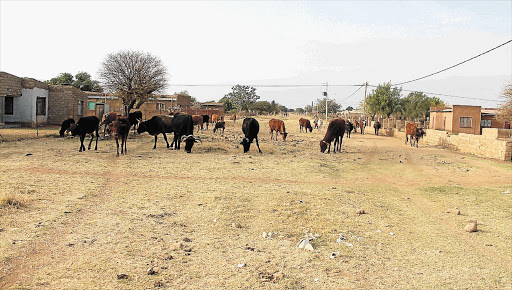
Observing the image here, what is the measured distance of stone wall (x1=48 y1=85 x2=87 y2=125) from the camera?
36094 mm

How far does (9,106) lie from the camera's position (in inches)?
1233

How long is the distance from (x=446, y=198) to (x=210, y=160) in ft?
31.6

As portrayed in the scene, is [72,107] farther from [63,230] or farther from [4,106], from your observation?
[63,230]

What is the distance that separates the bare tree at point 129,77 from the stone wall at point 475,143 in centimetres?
2471

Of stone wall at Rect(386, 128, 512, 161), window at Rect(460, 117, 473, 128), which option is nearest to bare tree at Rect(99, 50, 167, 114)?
stone wall at Rect(386, 128, 512, 161)

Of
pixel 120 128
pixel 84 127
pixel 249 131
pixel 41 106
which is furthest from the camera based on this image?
pixel 41 106

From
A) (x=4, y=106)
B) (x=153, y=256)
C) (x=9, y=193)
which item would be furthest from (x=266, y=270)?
(x=4, y=106)

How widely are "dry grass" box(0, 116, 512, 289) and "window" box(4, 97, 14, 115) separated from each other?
2025 cm

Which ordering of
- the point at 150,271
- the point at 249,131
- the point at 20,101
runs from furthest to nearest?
the point at 20,101
the point at 249,131
the point at 150,271

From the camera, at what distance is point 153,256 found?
605 cm

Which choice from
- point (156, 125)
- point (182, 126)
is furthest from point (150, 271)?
point (156, 125)

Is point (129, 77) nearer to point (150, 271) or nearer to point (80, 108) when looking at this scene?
point (80, 108)

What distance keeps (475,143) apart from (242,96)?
115m

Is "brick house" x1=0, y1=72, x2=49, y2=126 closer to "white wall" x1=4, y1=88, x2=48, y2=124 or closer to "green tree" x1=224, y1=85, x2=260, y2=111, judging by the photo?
"white wall" x1=4, y1=88, x2=48, y2=124
